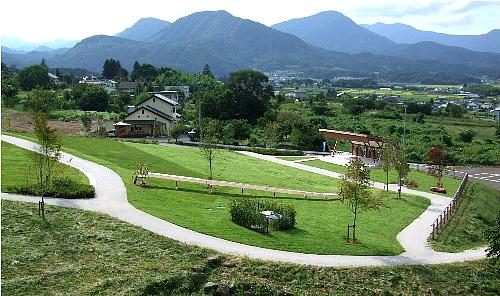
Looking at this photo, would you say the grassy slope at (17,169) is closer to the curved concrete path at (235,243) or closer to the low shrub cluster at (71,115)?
the curved concrete path at (235,243)

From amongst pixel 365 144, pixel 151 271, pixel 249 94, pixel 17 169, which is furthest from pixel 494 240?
pixel 249 94

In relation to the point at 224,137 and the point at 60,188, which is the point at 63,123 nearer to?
the point at 224,137

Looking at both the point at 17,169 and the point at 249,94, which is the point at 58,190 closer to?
the point at 17,169

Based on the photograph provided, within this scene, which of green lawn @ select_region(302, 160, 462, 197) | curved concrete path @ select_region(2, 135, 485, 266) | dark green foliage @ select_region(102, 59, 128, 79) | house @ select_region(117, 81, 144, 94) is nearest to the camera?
curved concrete path @ select_region(2, 135, 485, 266)

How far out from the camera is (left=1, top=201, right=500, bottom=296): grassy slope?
15.3 metres

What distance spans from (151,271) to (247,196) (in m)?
10.4

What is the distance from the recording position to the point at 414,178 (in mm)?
37781

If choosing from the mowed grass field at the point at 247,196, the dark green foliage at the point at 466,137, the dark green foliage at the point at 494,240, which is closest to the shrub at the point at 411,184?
the mowed grass field at the point at 247,196

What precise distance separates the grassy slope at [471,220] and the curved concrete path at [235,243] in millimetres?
759

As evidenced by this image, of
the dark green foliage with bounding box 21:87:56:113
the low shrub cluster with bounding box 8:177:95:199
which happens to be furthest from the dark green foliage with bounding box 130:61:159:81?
the low shrub cluster with bounding box 8:177:95:199

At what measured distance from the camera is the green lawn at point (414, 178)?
34.7 meters

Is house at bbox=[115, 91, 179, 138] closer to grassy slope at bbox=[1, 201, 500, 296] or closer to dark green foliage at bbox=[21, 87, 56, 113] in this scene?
dark green foliage at bbox=[21, 87, 56, 113]

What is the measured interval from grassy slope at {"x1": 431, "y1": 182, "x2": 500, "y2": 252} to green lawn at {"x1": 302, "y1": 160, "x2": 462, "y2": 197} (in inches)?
41.0

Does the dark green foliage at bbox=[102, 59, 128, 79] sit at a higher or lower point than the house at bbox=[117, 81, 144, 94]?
higher
